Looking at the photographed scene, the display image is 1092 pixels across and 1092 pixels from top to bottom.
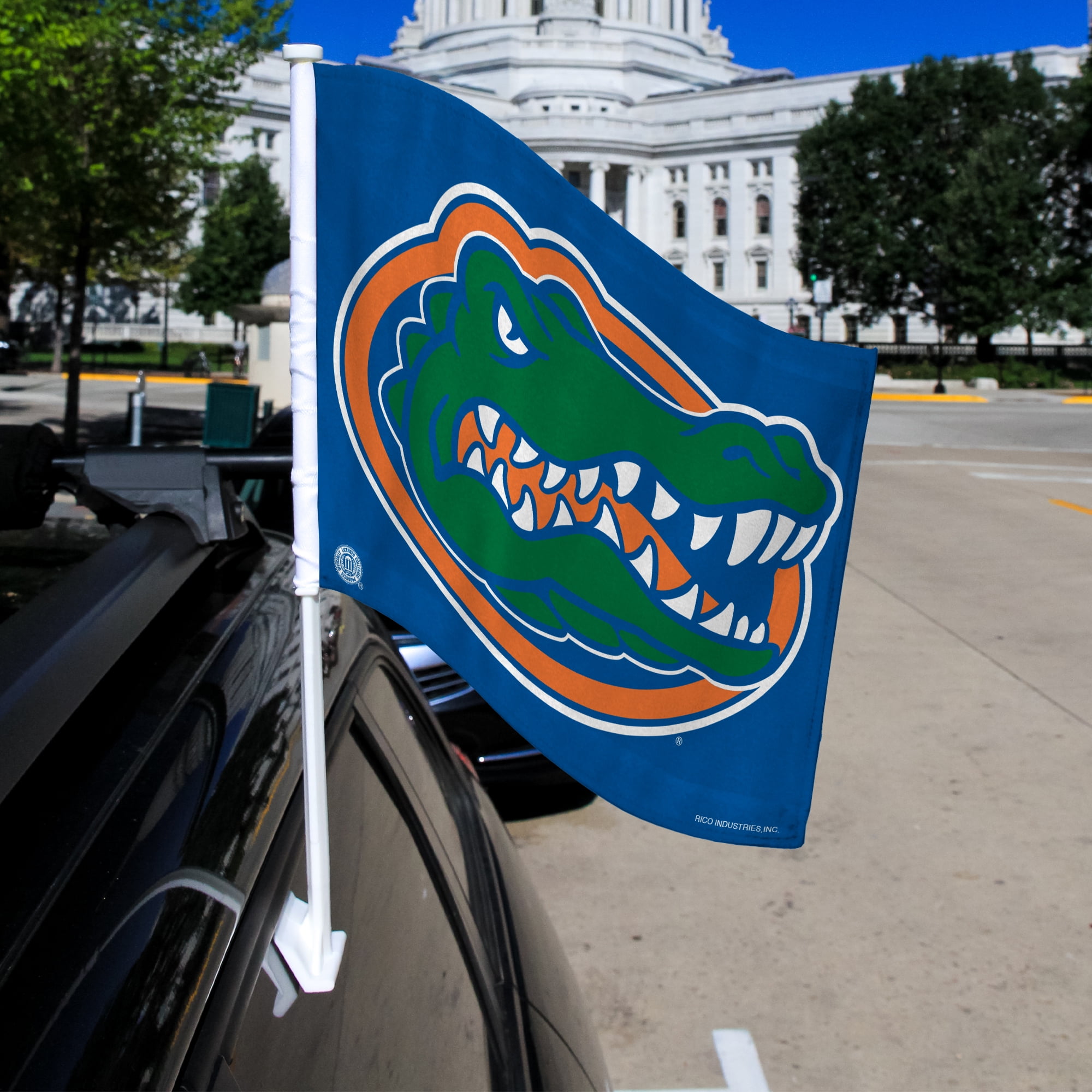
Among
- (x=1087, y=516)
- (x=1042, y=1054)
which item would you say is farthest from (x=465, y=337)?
(x=1087, y=516)

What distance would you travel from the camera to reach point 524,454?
1603 mm

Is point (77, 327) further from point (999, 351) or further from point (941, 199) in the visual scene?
point (999, 351)

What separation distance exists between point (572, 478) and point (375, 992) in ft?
2.19

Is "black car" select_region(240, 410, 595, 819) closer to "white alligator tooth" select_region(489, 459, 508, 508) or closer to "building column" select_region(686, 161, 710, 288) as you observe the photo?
"white alligator tooth" select_region(489, 459, 508, 508)

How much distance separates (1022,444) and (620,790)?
23.3 metres

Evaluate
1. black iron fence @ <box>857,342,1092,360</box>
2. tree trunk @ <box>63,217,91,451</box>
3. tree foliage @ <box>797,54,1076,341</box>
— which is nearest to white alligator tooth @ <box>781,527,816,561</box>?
tree trunk @ <box>63,217,91,451</box>

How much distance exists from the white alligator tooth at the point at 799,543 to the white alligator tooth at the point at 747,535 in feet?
0.13

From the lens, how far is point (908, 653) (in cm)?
804

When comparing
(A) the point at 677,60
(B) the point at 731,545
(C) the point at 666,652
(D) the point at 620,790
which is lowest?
(D) the point at 620,790

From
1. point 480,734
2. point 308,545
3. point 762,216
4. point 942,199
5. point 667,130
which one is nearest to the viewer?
point 308,545

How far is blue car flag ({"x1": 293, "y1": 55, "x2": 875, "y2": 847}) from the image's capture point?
1.54 metres

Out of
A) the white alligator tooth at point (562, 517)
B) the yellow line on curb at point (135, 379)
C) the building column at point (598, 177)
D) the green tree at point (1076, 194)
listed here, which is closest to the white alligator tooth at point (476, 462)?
the white alligator tooth at point (562, 517)

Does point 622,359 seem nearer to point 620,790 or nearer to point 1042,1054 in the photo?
point 620,790

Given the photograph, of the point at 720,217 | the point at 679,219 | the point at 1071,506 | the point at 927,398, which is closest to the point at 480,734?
the point at 1071,506
